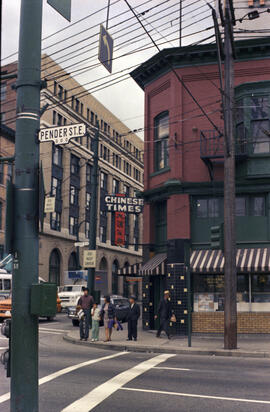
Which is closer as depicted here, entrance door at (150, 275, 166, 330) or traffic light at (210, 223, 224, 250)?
traffic light at (210, 223, 224, 250)

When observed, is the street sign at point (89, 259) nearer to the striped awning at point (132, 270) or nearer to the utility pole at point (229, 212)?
the striped awning at point (132, 270)

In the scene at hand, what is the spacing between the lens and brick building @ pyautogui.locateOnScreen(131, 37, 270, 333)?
21.3 meters

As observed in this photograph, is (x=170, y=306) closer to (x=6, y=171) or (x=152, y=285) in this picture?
(x=152, y=285)

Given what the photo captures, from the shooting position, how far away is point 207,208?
2266 cm

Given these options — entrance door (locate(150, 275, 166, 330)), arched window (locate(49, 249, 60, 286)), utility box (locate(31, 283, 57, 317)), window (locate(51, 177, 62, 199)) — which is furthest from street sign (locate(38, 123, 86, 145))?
arched window (locate(49, 249, 60, 286))

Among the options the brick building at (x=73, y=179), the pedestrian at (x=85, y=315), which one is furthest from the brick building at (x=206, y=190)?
the brick building at (x=73, y=179)

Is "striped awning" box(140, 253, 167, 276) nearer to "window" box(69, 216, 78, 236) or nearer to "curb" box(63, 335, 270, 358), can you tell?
"curb" box(63, 335, 270, 358)

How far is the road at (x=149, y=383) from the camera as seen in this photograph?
871 centimetres

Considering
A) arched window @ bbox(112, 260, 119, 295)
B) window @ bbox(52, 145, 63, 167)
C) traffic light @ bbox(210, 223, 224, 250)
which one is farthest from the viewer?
arched window @ bbox(112, 260, 119, 295)

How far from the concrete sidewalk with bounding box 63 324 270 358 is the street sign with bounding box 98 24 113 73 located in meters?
9.24

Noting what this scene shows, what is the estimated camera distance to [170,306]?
801 inches

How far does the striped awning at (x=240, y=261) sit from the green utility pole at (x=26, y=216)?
14.9 m

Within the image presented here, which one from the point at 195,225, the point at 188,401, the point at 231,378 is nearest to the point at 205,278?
the point at 195,225

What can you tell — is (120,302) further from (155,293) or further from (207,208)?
(207,208)
